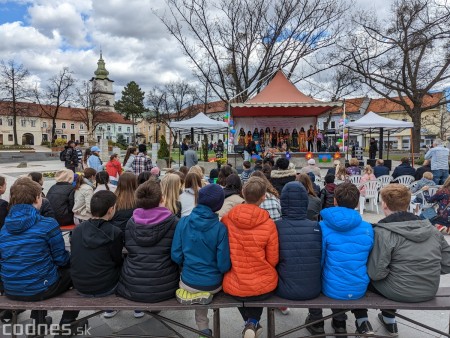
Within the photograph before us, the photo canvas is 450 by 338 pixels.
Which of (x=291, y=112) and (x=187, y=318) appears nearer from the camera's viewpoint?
(x=187, y=318)

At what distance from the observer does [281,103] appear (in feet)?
52.3

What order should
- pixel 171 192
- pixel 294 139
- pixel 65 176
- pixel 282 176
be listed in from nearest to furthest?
pixel 171 192, pixel 65 176, pixel 282 176, pixel 294 139

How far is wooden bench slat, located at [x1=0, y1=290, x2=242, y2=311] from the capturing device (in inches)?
97.5

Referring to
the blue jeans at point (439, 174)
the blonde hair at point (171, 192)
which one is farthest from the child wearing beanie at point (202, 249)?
the blue jeans at point (439, 174)

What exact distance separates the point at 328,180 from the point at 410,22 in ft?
68.8

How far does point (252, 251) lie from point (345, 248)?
75 centimetres

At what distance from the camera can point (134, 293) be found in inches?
99.7

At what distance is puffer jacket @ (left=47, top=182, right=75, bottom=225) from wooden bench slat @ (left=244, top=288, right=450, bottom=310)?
3127mm

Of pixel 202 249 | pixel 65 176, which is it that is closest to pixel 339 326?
pixel 202 249

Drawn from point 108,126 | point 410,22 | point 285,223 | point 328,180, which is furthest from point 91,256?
point 108,126

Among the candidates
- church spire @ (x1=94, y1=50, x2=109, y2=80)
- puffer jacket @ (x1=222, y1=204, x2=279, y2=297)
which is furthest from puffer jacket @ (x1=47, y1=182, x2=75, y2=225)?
church spire @ (x1=94, y1=50, x2=109, y2=80)

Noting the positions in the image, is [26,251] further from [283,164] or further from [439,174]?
[439,174]

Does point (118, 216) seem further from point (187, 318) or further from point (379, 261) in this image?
point (379, 261)

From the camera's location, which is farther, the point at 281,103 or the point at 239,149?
the point at 239,149
